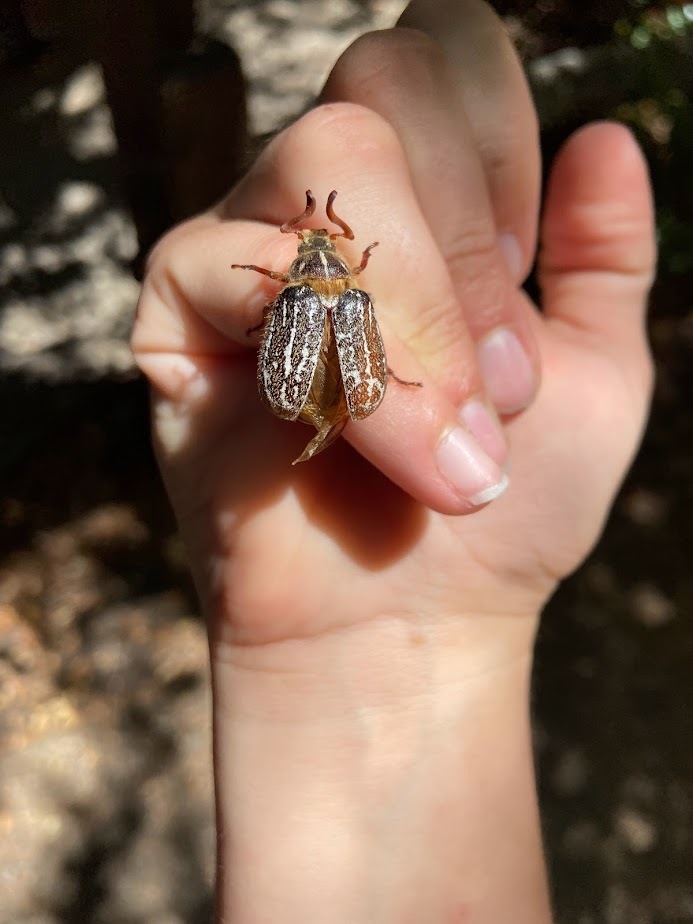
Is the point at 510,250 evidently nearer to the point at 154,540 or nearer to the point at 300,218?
the point at 300,218

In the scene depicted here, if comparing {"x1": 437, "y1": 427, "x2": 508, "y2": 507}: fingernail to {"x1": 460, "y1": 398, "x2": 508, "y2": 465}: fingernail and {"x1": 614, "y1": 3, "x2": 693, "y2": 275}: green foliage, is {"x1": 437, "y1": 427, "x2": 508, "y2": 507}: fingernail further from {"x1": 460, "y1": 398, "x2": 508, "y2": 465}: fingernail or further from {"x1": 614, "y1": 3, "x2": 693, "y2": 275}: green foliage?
{"x1": 614, "y1": 3, "x2": 693, "y2": 275}: green foliage

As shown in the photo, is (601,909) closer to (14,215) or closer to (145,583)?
(145,583)

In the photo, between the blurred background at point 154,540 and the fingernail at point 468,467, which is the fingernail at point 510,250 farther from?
the blurred background at point 154,540

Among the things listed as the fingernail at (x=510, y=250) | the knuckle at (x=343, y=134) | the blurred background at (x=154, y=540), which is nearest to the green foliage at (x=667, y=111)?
the blurred background at (x=154, y=540)

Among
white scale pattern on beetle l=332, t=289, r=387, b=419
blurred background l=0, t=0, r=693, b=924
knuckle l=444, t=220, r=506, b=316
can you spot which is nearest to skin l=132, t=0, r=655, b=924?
knuckle l=444, t=220, r=506, b=316

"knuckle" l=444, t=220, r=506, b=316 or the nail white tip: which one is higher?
"knuckle" l=444, t=220, r=506, b=316

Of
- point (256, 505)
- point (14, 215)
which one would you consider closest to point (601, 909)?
point (256, 505)

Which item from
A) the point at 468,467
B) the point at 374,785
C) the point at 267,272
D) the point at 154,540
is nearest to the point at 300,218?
the point at 267,272
